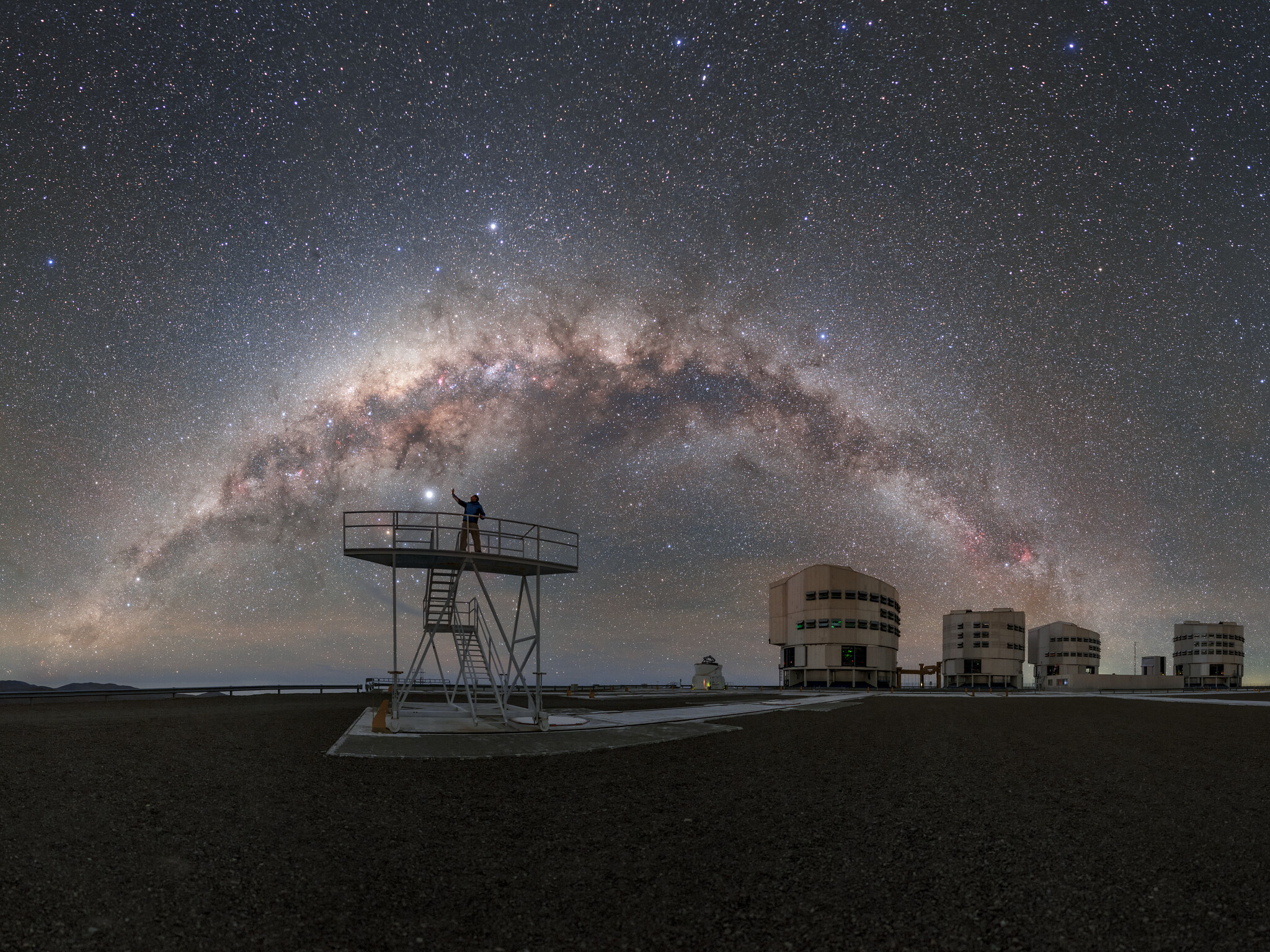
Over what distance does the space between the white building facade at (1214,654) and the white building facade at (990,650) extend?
52.4m

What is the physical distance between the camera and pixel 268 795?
32.3 ft

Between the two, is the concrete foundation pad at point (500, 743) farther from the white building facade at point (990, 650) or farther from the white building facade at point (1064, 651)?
the white building facade at point (1064, 651)

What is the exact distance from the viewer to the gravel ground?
530cm

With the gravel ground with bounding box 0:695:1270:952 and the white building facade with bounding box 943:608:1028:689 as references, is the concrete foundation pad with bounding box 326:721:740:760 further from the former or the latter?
the white building facade with bounding box 943:608:1028:689

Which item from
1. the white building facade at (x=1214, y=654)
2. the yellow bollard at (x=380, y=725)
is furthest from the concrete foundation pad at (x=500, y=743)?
the white building facade at (x=1214, y=654)

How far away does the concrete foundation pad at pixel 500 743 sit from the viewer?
1434cm

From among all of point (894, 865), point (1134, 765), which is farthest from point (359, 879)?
point (1134, 765)

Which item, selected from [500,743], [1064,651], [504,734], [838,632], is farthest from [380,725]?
[1064,651]

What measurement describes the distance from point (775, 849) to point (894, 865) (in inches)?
45.6

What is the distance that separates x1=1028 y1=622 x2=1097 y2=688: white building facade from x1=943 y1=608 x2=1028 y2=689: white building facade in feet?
87.1

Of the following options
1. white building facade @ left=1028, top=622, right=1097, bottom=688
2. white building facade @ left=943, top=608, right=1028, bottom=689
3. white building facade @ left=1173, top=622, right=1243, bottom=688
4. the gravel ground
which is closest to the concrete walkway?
the gravel ground

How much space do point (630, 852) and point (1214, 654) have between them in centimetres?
16840

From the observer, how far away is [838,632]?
78375mm

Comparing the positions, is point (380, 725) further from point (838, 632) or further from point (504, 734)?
point (838, 632)
